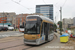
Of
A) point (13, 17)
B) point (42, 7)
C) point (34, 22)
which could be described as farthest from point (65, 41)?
point (42, 7)

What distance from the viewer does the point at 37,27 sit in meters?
10.7

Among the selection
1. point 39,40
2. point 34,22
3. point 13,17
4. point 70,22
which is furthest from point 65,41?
point 70,22

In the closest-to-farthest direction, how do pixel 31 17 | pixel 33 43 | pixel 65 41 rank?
pixel 33 43 → pixel 31 17 → pixel 65 41

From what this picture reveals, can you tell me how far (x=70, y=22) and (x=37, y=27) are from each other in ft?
260

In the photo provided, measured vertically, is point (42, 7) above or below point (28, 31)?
above

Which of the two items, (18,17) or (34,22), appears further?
(18,17)

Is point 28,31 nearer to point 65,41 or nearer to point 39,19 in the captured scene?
point 39,19

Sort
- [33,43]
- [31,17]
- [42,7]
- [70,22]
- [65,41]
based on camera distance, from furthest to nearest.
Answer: [42,7] → [70,22] → [65,41] → [31,17] → [33,43]

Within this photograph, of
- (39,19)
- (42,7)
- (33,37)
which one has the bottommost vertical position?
(33,37)

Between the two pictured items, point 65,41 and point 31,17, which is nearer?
point 31,17

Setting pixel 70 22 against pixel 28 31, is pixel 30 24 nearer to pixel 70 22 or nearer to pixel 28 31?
pixel 28 31

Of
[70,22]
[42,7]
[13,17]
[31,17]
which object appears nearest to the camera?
[31,17]

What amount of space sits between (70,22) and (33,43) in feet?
261

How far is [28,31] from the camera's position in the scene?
35.6ft
